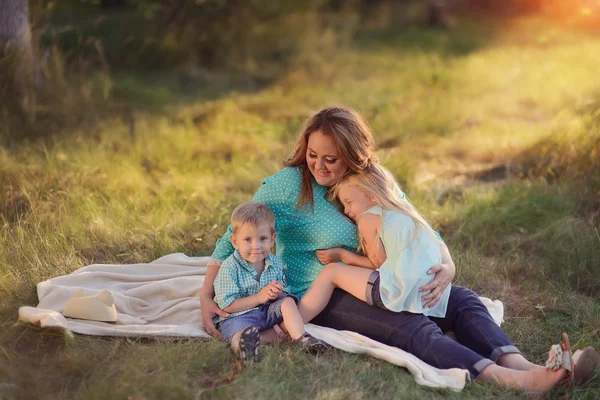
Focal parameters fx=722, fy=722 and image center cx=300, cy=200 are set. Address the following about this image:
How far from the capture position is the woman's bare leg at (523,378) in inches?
120

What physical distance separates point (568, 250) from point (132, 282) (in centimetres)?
273

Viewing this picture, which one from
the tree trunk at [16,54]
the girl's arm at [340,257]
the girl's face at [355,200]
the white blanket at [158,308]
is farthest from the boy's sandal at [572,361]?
the tree trunk at [16,54]

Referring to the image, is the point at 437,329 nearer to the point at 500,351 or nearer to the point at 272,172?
the point at 500,351

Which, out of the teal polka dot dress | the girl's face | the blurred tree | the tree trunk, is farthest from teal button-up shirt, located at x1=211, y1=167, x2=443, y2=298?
the blurred tree

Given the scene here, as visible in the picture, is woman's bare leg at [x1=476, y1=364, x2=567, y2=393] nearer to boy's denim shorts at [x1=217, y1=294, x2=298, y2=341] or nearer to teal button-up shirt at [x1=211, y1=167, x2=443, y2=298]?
teal button-up shirt at [x1=211, y1=167, x2=443, y2=298]

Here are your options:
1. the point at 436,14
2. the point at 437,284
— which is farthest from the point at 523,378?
the point at 436,14

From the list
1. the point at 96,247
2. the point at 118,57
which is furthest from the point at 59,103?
the point at 118,57

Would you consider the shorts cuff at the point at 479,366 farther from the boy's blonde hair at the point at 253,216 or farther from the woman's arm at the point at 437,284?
the boy's blonde hair at the point at 253,216

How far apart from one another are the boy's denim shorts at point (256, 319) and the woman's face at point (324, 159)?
2.05ft

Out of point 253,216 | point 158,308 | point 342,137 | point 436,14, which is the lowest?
point 158,308

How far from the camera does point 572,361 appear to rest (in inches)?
118

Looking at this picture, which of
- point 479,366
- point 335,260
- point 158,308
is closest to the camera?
point 479,366

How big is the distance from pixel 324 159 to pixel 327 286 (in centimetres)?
63

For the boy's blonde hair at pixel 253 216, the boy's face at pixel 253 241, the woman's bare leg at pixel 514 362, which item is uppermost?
the boy's blonde hair at pixel 253 216
